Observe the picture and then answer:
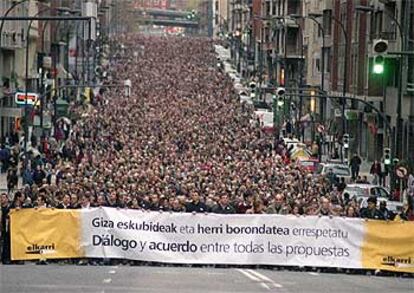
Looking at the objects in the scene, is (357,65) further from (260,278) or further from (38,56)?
(260,278)

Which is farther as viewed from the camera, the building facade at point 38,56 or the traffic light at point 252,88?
the traffic light at point 252,88

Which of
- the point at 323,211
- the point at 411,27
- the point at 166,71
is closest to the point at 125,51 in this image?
the point at 166,71

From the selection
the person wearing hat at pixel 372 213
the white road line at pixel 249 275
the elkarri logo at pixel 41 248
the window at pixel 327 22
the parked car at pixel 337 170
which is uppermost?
the window at pixel 327 22

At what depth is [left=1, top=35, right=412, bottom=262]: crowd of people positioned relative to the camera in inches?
1115

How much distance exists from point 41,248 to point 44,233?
291mm

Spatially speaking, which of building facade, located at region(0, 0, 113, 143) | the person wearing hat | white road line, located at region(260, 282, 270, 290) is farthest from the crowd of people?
white road line, located at region(260, 282, 270, 290)

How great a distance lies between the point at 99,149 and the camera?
186 ft

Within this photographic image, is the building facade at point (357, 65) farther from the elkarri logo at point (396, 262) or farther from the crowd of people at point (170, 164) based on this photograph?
the elkarri logo at point (396, 262)

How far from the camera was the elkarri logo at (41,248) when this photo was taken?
2642 centimetres

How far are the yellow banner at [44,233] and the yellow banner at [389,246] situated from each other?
17.9 ft

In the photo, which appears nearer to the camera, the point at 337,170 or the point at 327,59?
the point at 337,170

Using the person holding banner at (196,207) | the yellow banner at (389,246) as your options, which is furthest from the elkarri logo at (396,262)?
the person holding banner at (196,207)

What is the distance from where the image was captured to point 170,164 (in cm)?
4759

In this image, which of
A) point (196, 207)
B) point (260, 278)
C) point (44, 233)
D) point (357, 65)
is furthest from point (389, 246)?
point (357, 65)
